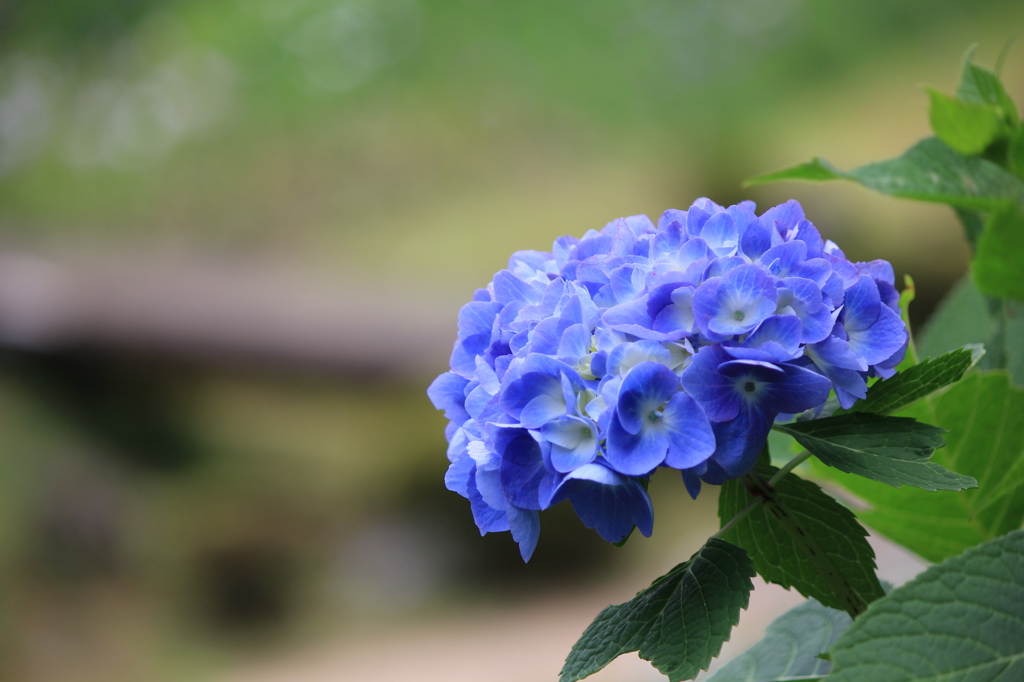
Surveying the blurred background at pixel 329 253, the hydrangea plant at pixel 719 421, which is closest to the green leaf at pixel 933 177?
the hydrangea plant at pixel 719 421

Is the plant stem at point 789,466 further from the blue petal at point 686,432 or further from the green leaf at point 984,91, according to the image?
the green leaf at point 984,91

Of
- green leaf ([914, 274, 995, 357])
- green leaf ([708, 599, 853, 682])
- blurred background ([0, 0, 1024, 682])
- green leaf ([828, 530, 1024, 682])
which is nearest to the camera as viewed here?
green leaf ([828, 530, 1024, 682])

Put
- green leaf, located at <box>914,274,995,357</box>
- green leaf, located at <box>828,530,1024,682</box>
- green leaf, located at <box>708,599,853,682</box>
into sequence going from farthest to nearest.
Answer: green leaf, located at <box>914,274,995,357</box> → green leaf, located at <box>708,599,853,682</box> → green leaf, located at <box>828,530,1024,682</box>

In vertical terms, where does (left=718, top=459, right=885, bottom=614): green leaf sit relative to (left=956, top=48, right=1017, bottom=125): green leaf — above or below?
below

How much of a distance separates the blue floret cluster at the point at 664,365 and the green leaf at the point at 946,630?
63mm

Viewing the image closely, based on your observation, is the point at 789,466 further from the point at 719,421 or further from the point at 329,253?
the point at 329,253

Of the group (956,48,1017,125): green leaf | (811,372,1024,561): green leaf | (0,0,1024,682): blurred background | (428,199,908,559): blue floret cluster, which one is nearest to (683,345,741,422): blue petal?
(428,199,908,559): blue floret cluster

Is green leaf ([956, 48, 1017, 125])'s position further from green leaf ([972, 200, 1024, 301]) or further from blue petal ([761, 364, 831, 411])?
blue petal ([761, 364, 831, 411])

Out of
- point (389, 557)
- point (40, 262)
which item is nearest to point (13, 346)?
point (40, 262)

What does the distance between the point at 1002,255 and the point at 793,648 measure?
0.25m

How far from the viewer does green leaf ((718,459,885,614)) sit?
306 millimetres

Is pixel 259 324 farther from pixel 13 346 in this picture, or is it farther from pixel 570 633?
pixel 570 633

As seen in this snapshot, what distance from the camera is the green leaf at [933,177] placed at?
16.7 inches

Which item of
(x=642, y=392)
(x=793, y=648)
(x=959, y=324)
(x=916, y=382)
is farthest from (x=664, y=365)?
(x=959, y=324)
